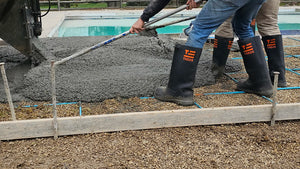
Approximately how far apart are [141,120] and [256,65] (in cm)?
107

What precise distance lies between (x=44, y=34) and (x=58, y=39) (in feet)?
3.21

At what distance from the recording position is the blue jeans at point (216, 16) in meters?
1.95

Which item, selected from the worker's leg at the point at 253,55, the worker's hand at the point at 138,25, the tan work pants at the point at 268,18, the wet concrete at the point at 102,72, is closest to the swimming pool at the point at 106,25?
the wet concrete at the point at 102,72

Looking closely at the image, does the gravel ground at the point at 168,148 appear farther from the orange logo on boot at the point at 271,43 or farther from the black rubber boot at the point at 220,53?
the black rubber boot at the point at 220,53

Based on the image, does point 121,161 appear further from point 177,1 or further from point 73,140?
point 177,1

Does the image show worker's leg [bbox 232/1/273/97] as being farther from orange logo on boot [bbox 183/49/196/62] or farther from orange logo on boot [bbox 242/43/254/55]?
orange logo on boot [bbox 183/49/196/62]

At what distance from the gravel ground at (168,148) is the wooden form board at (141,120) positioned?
0.12 ft

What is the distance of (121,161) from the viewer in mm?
1511

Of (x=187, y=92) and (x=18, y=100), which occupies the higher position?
(x=187, y=92)

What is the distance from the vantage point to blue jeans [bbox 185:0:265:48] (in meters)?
1.95

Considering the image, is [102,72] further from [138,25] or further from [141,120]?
[141,120]

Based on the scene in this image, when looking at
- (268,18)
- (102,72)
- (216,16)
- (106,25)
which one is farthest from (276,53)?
(106,25)

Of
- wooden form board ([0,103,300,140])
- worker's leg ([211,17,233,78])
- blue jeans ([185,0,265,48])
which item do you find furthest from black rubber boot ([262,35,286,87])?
wooden form board ([0,103,300,140])

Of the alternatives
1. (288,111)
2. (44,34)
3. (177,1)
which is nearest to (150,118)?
(288,111)
